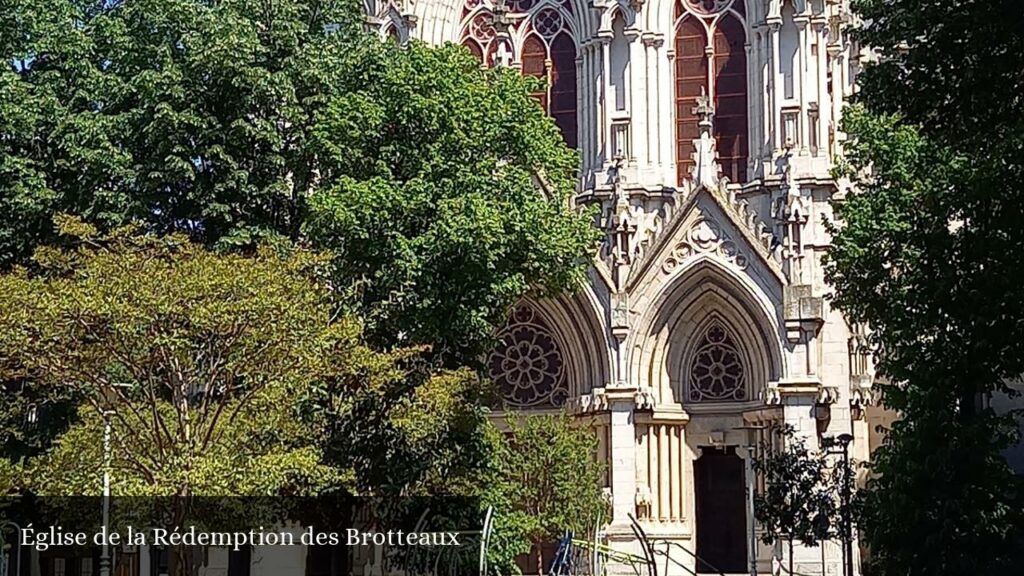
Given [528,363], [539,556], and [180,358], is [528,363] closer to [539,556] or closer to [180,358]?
[539,556]

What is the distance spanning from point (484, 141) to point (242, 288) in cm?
863

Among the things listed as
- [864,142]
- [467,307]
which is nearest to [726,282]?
[864,142]

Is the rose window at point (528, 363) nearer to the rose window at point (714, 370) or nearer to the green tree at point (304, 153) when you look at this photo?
the rose window at point (714, 370)

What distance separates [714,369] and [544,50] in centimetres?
1040

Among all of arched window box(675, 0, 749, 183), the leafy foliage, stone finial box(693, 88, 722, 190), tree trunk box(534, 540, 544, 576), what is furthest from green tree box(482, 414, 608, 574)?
the leafy foliage

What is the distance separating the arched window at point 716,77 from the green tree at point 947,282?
12.0m

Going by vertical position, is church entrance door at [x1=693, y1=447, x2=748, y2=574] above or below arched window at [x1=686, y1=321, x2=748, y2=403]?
below

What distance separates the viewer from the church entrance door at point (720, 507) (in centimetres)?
4481

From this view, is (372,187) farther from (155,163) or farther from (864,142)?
(864,142)

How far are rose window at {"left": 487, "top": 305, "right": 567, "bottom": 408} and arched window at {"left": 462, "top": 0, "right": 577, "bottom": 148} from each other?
213 inches

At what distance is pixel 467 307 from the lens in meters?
34.5

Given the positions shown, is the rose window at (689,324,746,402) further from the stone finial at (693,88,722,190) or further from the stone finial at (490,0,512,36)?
the stone finial at (490,0,512,36)

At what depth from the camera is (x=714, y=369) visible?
45031mm

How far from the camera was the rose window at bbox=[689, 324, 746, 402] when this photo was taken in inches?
1766
